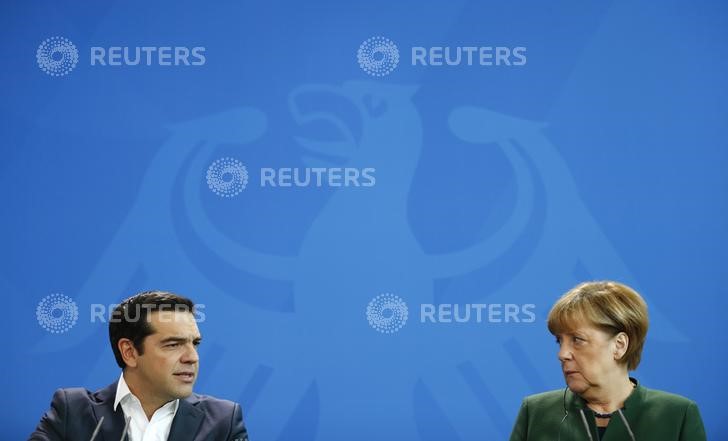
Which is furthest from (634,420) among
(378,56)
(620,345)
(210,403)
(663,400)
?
(378,56)

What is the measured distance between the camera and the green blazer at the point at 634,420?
2.71 metres

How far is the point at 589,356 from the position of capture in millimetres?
2717

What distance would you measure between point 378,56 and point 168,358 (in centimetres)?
196

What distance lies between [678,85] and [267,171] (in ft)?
6.09

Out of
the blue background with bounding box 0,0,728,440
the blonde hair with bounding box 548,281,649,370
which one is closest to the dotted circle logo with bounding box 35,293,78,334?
the blue background with bounding box 0,0,728,440

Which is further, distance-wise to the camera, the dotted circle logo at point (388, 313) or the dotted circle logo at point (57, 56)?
the dotted circle logo at point (57, 56)

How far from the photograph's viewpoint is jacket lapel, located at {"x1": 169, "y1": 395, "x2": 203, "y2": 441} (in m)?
2.82

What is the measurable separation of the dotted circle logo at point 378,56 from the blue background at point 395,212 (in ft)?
0.12

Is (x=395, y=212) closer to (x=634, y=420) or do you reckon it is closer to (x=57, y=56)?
(x=57, y=56)

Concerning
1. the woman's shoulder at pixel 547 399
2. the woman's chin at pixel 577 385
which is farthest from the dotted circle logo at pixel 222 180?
the woman's chin at pixel 577 385

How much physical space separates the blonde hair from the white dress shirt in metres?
1.15

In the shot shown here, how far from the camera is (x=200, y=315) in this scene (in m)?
4.31

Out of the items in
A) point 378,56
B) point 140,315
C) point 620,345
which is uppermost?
point 378,56

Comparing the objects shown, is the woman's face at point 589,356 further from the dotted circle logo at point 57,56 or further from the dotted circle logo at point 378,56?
the dotted circle logo at point 57,56
